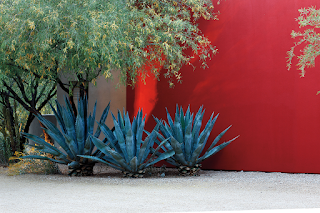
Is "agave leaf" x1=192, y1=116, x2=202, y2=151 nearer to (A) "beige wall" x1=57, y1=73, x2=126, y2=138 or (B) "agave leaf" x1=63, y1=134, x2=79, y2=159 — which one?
(B) "agave leaf" x1=63, y1=134, x2=79, y2=159

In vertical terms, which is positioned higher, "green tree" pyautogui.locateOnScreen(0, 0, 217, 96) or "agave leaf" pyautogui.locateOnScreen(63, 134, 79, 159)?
"green tree" pyautogui.locateOnScreen(0, 0, 217, 96)

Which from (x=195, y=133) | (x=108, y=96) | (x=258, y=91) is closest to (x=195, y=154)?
(x=195, y=133)

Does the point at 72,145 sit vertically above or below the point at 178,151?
above

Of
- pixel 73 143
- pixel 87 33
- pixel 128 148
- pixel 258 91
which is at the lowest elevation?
pixel 128 148

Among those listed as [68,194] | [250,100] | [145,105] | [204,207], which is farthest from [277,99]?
[68,194]

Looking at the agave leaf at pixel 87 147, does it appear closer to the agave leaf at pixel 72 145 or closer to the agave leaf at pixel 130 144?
the agave leaf at pixel 72 145

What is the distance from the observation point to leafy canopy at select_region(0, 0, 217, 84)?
6.14 m

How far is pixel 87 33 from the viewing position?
6.18 m

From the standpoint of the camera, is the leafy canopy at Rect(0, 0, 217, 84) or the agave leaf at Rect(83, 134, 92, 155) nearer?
the leafy canopy at Rect(0, 0, 217, 84)

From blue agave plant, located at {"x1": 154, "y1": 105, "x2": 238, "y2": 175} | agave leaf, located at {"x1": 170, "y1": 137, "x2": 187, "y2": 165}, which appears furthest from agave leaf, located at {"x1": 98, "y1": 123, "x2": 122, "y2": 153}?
agave leaf, located at {"x1": 170, "y1": 137, "x2": 187, "y2": 165}

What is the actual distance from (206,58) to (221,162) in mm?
2396

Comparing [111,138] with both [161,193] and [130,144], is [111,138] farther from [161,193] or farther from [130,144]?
[161,193]

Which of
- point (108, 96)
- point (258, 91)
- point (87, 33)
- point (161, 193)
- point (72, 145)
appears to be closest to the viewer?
point (161, 193)

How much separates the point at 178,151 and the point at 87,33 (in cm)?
274
